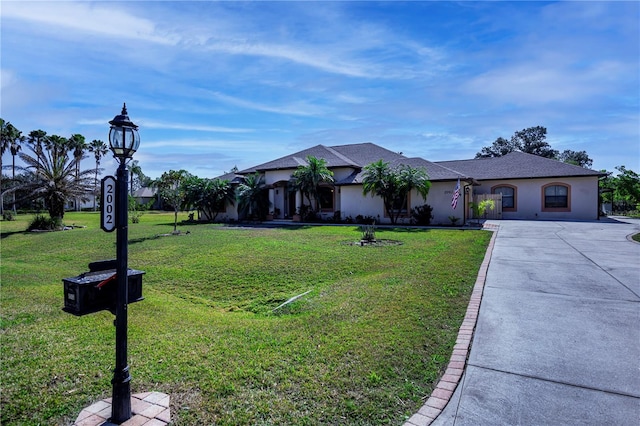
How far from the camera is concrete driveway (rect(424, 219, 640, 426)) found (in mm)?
3109

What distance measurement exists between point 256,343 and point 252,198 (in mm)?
22171

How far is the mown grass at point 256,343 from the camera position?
3.21 m

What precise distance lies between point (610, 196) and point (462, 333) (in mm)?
37572

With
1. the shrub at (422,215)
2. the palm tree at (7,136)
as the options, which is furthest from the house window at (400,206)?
the palm tree at (7,136)

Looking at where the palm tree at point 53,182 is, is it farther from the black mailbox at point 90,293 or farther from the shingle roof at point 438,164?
the black mailbox at point 90,293

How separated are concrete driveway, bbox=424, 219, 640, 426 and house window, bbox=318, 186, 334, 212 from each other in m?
18.0

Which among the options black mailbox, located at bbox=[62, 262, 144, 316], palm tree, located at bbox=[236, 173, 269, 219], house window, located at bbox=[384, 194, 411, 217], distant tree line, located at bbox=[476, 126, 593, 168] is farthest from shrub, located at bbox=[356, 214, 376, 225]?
distant tree line, located at bbox=[476, 126, 593, 168]

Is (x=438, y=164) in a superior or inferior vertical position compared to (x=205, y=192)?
superior

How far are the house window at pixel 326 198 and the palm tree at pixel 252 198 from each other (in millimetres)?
4082

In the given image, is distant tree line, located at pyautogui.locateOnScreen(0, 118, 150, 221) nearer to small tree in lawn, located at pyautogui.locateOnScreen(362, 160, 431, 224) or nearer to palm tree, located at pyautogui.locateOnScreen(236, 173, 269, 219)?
palm tree, located at pyautogui.locateOnScreen(236, 173, 269, 219)

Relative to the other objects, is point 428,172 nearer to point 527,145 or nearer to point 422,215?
point 422,215

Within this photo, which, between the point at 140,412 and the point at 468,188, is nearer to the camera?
the point at 140,412

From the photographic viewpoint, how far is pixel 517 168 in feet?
86.3

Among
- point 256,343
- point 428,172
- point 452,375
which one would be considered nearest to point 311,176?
point 428,172
